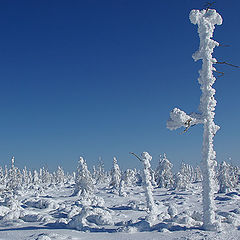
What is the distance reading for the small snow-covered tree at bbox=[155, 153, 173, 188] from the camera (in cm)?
6804

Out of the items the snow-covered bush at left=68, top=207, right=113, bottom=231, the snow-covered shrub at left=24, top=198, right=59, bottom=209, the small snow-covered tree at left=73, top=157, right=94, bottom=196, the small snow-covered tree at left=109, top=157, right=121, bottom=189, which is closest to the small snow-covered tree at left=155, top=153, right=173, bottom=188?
the small snow-covered tree at left=109, top=157, right=121, bottom=189

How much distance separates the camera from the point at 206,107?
47.9 ft

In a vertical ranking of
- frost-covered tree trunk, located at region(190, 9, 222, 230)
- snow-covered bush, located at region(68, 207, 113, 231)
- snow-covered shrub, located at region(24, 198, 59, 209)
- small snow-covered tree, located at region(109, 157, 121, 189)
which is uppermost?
frost-covered tree trunk, located at region(190, 9, 222, 230)

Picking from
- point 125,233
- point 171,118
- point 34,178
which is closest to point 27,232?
point 125,233

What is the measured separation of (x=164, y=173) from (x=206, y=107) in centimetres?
5796

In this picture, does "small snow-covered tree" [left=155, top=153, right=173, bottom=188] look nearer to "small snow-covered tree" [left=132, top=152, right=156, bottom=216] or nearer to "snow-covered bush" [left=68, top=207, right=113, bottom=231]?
"small snow-covered tree" [left=132, top=152, right=156, bottom=216]

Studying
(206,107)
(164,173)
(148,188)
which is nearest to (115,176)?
(164,173)

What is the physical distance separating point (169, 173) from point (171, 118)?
58.5 meters

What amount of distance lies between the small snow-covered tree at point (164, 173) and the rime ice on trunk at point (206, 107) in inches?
2155

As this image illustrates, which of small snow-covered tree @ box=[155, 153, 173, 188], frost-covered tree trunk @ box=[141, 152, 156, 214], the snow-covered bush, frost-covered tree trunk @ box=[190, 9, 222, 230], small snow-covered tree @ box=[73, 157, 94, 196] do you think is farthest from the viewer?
small snow-covered tree @ box=[155, 153, 173, 188]

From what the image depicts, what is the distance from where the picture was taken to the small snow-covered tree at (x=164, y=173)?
6804 cm

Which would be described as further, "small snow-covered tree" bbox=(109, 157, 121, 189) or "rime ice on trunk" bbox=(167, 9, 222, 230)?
"small snow-covered tree" bbox=(109, 157, 121, 189)

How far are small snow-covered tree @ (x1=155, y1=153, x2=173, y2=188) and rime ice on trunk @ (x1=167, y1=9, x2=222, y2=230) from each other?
5473 cm

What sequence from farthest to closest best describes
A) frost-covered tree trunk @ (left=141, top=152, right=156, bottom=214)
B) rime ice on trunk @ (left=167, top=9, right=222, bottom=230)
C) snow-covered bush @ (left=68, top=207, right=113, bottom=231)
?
→ frost-covered tree trunk @ (left=141, top=152, right=156, bottom=214), snow-covered bush @ (left=68, top=207, right=113, bottom=231), rime ice on trunk @ (left=167, top=9, right=222, bottom=230)
